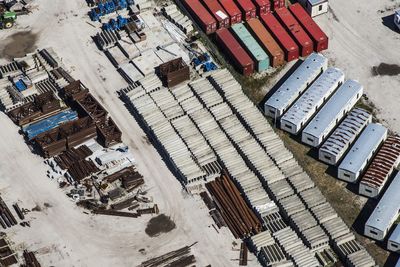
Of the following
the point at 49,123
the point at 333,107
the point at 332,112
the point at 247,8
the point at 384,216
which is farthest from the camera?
the point at 247,8

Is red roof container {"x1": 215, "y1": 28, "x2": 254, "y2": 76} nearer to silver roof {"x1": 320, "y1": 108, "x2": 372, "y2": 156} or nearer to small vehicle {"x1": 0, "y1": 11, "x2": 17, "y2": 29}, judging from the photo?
silver roof {"x1": 320, "y1": 108, "x2": 372, "y2": 156}

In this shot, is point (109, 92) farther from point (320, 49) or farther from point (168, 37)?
point (320, 49)

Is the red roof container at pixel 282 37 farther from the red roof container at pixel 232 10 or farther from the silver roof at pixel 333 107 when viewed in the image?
the silver roof at pixel 333 107

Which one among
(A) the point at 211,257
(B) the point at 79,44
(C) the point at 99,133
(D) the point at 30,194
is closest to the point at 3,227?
(D) the point at 30,194

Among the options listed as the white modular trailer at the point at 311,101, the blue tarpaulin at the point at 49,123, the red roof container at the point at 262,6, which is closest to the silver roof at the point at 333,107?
the white modular trailer at the point at 311,101

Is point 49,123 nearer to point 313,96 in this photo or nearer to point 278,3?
point 313,96

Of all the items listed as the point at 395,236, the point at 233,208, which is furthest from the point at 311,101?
the point at 395,236
